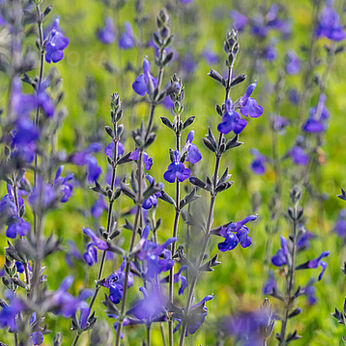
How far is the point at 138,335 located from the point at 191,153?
6.53 feet

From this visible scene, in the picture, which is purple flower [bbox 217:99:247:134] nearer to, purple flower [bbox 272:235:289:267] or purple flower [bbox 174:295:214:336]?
purple flower [bbox 174:295:214:336]

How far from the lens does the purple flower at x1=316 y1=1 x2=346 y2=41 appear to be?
18.0 ft

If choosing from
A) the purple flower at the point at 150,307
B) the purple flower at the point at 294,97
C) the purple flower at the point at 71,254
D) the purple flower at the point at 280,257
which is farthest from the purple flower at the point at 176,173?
the purple flower at the point at 294,97

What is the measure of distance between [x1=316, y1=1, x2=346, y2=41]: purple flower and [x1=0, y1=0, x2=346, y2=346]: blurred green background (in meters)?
0.94

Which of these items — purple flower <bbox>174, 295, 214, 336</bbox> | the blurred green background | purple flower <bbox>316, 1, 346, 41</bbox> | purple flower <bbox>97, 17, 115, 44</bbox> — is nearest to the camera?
purple flower <bbox>174, 295, 214, 336</bbox>

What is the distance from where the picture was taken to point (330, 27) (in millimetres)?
5613

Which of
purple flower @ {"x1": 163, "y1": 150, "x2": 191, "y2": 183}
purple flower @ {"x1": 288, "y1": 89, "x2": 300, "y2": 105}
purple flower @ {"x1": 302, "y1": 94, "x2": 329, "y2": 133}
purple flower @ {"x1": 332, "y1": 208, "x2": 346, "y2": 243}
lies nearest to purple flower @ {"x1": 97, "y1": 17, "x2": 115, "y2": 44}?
purple flower @ {"x1": 288, "y1": 89, "x2": 300, "y2": 105}

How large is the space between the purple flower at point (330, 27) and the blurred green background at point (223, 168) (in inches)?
36.9

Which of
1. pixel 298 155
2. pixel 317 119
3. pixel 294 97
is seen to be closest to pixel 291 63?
pixel 294 97

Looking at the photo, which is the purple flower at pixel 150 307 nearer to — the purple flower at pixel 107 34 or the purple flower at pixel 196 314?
the purple flower at pixel 196 314

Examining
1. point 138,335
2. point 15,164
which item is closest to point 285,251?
point 138,335

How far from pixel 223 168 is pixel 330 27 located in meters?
1.87

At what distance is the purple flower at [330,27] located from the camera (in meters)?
5.50

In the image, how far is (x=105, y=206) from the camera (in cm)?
476
